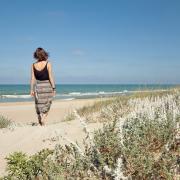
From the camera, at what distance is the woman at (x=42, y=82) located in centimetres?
859

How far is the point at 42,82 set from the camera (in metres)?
8.72

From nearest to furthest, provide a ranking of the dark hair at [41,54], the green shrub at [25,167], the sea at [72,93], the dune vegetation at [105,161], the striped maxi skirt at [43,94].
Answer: the dune vegetation at [105,161], the green shrub at [25,167], the dark hair at [41,54], the striped maxi skirt at [43,94], the sea at [72,93]

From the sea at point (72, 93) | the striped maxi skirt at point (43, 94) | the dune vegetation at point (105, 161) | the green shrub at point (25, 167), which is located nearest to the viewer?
the dune vegetation at point (105, 161)

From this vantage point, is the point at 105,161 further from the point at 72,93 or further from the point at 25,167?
the point at 72,93

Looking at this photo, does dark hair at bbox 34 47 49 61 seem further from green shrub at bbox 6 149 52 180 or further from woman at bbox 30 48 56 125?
green shrub at bbox 6 149 52 180

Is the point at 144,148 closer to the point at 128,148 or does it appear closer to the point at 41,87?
the point at 128,148

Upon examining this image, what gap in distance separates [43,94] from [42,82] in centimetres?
26

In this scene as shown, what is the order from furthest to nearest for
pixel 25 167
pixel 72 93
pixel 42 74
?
pixel 72 93
pixel 42 74
pixel 25 167

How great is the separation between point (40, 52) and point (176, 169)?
5603 mm

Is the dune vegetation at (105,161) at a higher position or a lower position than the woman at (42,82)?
lower

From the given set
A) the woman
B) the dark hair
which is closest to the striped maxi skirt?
the woman

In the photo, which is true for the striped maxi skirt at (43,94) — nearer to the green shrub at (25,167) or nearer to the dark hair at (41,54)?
the dark hair at (41,54)

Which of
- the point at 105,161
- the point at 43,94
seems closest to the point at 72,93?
the point at 43,94

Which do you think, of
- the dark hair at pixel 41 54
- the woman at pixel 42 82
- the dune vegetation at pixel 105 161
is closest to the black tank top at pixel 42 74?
the woman at pixel 42 82
